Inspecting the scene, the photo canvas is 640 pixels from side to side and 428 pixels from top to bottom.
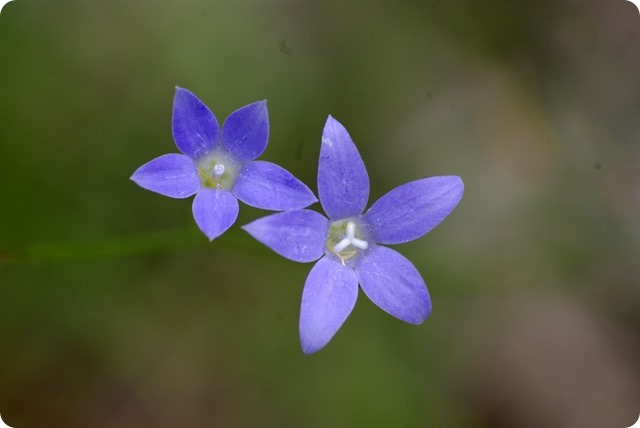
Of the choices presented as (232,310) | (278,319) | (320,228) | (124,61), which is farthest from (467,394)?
(124,61)

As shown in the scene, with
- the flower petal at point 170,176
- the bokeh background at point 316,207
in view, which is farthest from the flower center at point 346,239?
the bokeh background at point 316,207

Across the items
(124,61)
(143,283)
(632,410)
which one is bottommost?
(143,283)

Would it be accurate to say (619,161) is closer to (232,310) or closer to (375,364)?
(375,364)

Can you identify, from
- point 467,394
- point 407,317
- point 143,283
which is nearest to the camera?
point 407,317

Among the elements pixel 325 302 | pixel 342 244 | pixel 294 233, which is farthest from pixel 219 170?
pixel 325 302

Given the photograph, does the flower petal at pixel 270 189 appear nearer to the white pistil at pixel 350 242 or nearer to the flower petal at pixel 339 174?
the flower petal at pixel 339 174

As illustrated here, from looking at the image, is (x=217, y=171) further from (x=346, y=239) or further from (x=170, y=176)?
(x=346, y=239)

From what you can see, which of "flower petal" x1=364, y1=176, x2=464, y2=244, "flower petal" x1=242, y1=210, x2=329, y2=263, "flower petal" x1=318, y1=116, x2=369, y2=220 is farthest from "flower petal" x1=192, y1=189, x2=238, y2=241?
"flower petal" x1=364, y1=176, x2=464, y2=244
